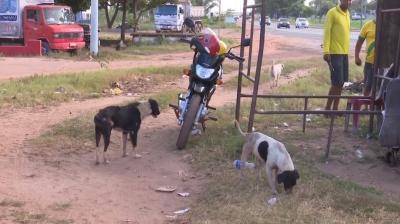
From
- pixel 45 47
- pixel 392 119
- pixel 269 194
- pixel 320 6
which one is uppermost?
pixel 320 6

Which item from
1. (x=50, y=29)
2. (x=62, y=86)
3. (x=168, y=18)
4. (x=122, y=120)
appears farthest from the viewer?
(x=168, y=18)

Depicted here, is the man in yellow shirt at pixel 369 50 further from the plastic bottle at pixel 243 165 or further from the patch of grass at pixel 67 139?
the patch of grass at pixel 67 139

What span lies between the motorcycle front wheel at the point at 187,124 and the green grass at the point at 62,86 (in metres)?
3.70

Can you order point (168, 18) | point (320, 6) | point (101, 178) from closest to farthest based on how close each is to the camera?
point (101, 178)
point (168, 18)
point (320, 6)

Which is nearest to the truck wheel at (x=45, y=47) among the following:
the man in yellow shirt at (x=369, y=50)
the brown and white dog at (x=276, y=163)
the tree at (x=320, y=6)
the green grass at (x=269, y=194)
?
the green grass at (x=269, y=194)

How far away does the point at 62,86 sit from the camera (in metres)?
11.4

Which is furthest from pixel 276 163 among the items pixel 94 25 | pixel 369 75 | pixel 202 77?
pixel 94 25

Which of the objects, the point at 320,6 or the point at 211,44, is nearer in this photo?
the point at 211,44

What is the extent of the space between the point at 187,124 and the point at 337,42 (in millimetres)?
2929

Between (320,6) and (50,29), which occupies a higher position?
(320,6)

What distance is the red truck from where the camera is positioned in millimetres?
21511

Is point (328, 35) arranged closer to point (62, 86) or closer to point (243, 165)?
point (243, 165)

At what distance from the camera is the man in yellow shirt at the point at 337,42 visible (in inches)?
332

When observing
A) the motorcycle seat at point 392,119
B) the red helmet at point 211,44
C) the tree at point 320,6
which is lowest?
the motorcycle seat at point 392,119
